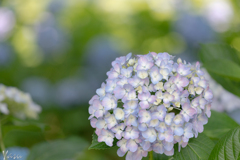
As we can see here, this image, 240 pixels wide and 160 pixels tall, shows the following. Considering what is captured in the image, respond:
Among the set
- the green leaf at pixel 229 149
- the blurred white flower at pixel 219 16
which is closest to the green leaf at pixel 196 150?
the green leaf at pixel 229 149

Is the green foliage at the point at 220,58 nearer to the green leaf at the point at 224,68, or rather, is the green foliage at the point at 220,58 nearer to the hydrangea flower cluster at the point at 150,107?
the green leaf at the point at 224,68

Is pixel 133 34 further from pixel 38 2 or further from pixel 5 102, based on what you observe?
pixel 5 102

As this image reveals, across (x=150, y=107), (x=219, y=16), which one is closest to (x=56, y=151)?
(x=150, y=107)

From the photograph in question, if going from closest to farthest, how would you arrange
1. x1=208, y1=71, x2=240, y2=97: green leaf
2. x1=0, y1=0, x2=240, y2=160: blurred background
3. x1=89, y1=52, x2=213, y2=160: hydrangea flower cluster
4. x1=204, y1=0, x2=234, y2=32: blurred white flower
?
x1=89, y1=52, x2=213, y2=160: hydrangea flower cluster → x1=208, y1=71, x2=240, y2=97: green leaf → x1=0, y1=0, x2=240, y2=160: blurred background → x1=204, y1=0, x2=234, y2=32: blurred white flower

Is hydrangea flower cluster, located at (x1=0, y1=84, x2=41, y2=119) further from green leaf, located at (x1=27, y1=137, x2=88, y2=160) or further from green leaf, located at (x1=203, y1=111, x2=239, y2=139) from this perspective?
green leaf, located at (x1=203, y1=111, x2=239, y2=139)

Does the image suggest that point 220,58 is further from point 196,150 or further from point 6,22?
point 6,22

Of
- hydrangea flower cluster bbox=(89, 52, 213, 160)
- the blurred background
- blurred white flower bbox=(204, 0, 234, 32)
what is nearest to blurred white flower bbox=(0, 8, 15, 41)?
the blurred background
